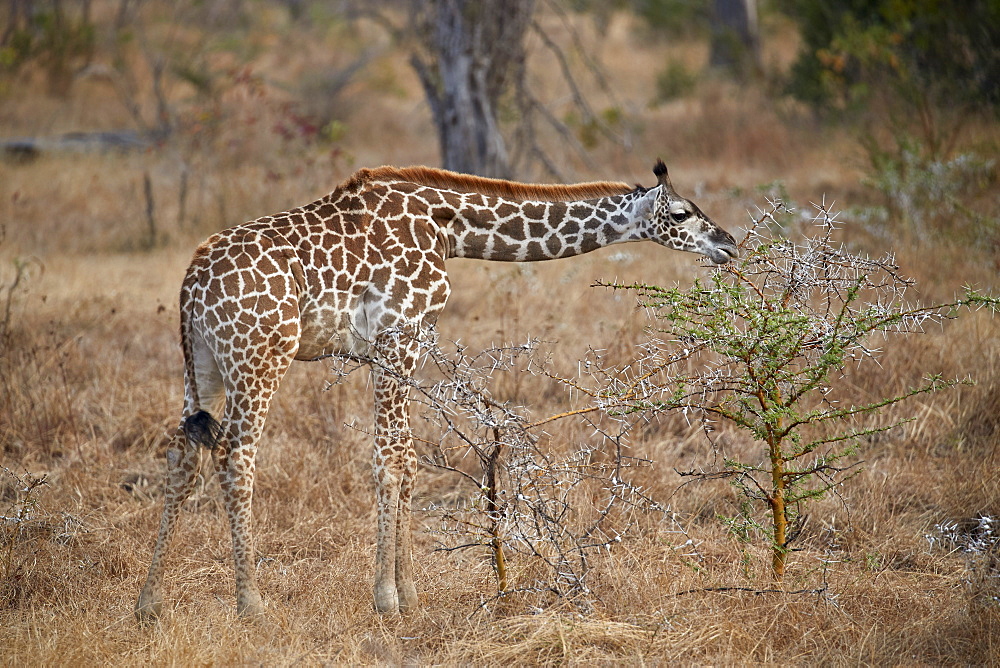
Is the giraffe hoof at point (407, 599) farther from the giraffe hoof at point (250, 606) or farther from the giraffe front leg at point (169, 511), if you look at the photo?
the giraffe front leg at point (169, 511)

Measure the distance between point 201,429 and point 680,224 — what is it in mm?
2462

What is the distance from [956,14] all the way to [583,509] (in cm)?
1002

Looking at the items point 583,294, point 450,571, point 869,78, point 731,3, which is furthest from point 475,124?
point 731,3

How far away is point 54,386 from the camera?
21.7 feet

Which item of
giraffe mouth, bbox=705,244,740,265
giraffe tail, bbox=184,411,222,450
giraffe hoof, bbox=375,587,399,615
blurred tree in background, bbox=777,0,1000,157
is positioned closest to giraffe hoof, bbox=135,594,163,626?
giraffe tail, bbox=184,411,222,450

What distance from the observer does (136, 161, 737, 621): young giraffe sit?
4.34 meters

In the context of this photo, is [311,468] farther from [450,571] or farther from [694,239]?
[694,239]

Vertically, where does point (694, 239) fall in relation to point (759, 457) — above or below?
above

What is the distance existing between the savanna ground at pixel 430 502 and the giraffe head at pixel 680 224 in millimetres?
1075

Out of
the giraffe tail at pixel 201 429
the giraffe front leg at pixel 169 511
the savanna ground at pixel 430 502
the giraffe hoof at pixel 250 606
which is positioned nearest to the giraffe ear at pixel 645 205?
the savanna ground at pixel 430 502

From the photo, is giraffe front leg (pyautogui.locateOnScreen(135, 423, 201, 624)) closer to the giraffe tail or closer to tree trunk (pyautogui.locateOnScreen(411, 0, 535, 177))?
the giraffe tail

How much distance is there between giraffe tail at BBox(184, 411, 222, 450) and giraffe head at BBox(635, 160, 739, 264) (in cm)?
229

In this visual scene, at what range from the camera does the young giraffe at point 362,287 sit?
4.34m

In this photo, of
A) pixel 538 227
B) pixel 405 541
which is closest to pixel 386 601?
pixel 405 541
